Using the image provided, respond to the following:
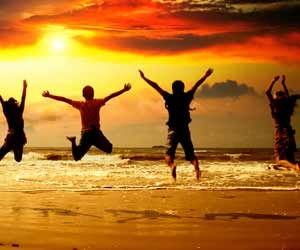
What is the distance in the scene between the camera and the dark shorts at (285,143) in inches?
520

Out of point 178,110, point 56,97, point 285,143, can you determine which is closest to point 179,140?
point 178,110

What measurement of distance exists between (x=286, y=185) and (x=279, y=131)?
16.9ft

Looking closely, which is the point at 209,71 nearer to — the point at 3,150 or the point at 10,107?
the point at 10,107

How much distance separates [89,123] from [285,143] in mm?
4339

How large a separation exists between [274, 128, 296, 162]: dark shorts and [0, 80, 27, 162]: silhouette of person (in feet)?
17.7

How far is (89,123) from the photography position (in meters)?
11.9

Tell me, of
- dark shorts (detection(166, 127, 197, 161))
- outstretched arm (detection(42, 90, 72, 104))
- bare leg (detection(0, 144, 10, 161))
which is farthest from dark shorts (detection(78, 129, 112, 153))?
bare leg (detection(0, 144, 10, 161))

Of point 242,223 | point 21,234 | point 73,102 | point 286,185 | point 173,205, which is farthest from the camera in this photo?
point 286,185

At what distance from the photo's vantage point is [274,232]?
31.1ft

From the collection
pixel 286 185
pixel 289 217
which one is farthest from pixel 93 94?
pixel 286 185

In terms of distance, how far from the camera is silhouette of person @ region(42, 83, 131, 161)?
11.7 meters

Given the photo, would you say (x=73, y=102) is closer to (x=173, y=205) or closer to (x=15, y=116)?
(x=15, y=116)

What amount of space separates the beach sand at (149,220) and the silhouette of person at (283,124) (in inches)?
38.8

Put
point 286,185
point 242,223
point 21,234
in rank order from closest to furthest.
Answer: point 21,234, point 242,223, point 286,185
